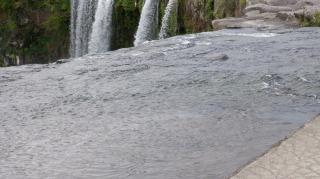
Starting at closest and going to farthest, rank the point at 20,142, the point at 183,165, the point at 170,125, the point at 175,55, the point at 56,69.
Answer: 1. the point at 183,165
2. the point at 20,142
3. the point at 170,125
4. the point at 56,69
5. the point at 175,55

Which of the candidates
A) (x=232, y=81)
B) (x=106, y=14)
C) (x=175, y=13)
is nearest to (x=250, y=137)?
(x=232, y=81)

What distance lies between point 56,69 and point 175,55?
1929 mm

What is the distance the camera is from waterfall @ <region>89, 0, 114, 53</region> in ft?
65.9

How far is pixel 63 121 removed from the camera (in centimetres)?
536

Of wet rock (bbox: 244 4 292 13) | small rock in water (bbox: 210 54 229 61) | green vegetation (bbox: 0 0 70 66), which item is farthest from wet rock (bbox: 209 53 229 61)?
green vegetation (bbox: 0 0 70 66)

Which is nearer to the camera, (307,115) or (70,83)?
(307,115)

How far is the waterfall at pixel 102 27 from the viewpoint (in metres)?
20.1

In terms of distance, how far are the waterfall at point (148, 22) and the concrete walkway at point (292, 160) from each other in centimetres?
1462

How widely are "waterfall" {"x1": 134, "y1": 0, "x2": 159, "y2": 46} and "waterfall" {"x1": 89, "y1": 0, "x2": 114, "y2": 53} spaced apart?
2.27m

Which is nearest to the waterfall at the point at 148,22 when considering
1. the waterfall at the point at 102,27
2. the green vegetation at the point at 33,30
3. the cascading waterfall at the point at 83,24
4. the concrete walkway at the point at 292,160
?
the waterfall at the point at 102,27

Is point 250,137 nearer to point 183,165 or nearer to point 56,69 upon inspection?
point 183,165

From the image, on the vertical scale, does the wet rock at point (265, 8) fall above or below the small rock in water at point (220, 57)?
above

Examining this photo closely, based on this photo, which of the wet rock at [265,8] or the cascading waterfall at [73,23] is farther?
the cascading waterfall at [73,23]

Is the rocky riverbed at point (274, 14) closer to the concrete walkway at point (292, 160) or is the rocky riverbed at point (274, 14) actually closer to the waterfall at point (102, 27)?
the waterfall at point (102, 27)
